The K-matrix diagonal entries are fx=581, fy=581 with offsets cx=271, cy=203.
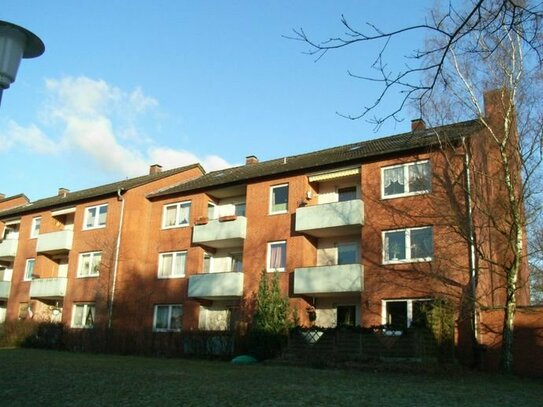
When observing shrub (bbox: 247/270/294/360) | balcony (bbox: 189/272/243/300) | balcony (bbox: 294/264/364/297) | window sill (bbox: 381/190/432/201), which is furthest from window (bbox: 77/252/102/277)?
window sill (bbox: 381/190/432/201)

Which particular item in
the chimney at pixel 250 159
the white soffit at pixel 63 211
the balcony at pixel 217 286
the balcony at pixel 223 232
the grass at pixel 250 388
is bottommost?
the grass at pixel 250 388

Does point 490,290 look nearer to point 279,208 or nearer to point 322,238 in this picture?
point 322,238

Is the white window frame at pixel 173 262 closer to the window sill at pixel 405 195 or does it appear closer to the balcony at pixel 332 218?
the balcony at pixel 332 218

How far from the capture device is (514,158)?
19750 mm

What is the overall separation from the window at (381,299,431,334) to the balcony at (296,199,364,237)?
356cm

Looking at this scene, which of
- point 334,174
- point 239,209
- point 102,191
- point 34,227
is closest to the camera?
point 334,174

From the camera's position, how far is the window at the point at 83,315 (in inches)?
1246

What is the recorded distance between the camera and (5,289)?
3816cm

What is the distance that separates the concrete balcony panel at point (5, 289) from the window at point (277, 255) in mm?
20826

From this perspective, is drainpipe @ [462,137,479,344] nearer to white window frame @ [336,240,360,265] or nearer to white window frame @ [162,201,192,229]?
white window frame @ [336,240,360,265]

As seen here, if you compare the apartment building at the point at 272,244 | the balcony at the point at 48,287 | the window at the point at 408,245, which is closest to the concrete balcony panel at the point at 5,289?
the apartment building at the point at 272,244

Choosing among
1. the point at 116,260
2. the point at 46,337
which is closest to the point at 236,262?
the point at 116,260

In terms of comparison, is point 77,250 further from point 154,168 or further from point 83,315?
point 154,168

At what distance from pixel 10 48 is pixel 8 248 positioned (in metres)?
37.1
